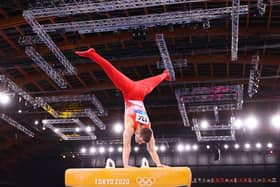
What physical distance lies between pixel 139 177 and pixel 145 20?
5.67 meters

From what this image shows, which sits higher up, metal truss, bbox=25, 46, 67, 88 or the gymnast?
metal truss, bbox=25, 46, 67, 88

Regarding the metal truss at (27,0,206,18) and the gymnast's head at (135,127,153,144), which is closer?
the gymnast's head at (135,127,153,144)

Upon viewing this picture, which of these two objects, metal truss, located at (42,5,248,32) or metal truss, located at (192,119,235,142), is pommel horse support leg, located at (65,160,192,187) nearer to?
metal truss, located at (42,5,248,32)

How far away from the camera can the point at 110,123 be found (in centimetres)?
1681

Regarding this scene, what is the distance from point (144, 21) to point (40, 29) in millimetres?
2421

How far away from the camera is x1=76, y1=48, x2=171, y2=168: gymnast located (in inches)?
128

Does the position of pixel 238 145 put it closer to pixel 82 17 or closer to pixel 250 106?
pixel 250 106

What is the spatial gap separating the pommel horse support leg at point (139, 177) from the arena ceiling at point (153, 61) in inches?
217

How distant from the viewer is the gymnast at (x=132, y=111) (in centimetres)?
326

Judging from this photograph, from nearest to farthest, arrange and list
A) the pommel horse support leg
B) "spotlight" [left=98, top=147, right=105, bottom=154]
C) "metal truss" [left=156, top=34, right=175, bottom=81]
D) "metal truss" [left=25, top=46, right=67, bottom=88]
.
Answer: the pommel horse support leg
"metal truss" [left=156, top=34, right=175, bottom=81]
"metal truss" [left=25, top=46, right=67, bottom=88]
"spotlight" [left=98, top=147, right=105, bottom=154]

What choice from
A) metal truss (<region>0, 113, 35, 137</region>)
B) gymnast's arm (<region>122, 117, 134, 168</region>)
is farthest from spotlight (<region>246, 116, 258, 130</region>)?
gymnast's arm (<region>122, 117, 134, 168</region>)

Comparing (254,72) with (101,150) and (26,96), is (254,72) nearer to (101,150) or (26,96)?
(26,96)

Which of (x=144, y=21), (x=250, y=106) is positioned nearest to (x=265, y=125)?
(x=250, y=106)

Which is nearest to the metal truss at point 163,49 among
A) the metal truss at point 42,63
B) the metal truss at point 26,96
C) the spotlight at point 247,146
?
the metal truss at point 42,63
